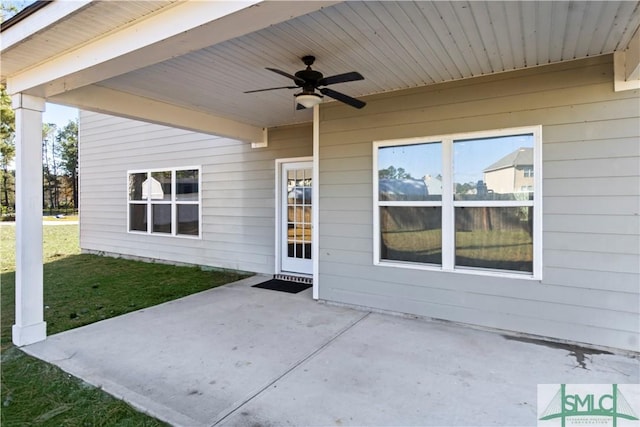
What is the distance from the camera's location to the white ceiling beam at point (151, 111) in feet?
12.5

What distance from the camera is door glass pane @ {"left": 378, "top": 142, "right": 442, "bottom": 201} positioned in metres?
3.97

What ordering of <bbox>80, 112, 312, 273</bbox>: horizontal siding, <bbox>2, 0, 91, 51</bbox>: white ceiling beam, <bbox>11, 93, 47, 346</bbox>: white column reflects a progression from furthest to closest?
<bbox>80, 112, 312, 273</bbox>: horizontal siding → <bbox>11, 93, 47, 346</bbox>: white column → <bbox>2, 0, 91, 51</bbox>: white ceiling beam

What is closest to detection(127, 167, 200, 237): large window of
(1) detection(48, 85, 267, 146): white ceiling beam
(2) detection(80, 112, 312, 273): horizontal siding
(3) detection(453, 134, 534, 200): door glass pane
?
(2) detection(80, 112, 312, 273): horizontal siding

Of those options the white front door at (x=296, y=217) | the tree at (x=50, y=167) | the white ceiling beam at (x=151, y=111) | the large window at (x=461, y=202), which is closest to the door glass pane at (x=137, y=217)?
the white ceiling beam at (x=151, y=111)

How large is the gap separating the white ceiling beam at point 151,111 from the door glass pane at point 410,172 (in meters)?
2.65

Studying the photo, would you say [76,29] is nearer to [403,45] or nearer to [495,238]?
[403,45]

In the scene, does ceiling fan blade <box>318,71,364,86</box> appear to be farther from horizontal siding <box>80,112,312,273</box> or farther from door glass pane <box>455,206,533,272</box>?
horizontal siding <box>80,112,312,273</box>

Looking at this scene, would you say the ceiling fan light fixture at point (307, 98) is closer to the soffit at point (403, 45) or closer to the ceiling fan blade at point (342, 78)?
the ceiling fan blade at point (342, 78)

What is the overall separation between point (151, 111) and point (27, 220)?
1.93m

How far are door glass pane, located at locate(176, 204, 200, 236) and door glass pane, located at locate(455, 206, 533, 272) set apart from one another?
5.42 meters

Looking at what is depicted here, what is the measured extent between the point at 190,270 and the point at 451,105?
18.5 ft

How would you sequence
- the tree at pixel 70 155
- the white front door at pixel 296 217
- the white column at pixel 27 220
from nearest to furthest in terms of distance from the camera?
the white column at pixel 27 220 < the white front door at pixel 296 217 < the tree at pixel 70 155

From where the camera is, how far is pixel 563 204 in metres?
3.30

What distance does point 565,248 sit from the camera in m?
3.31
